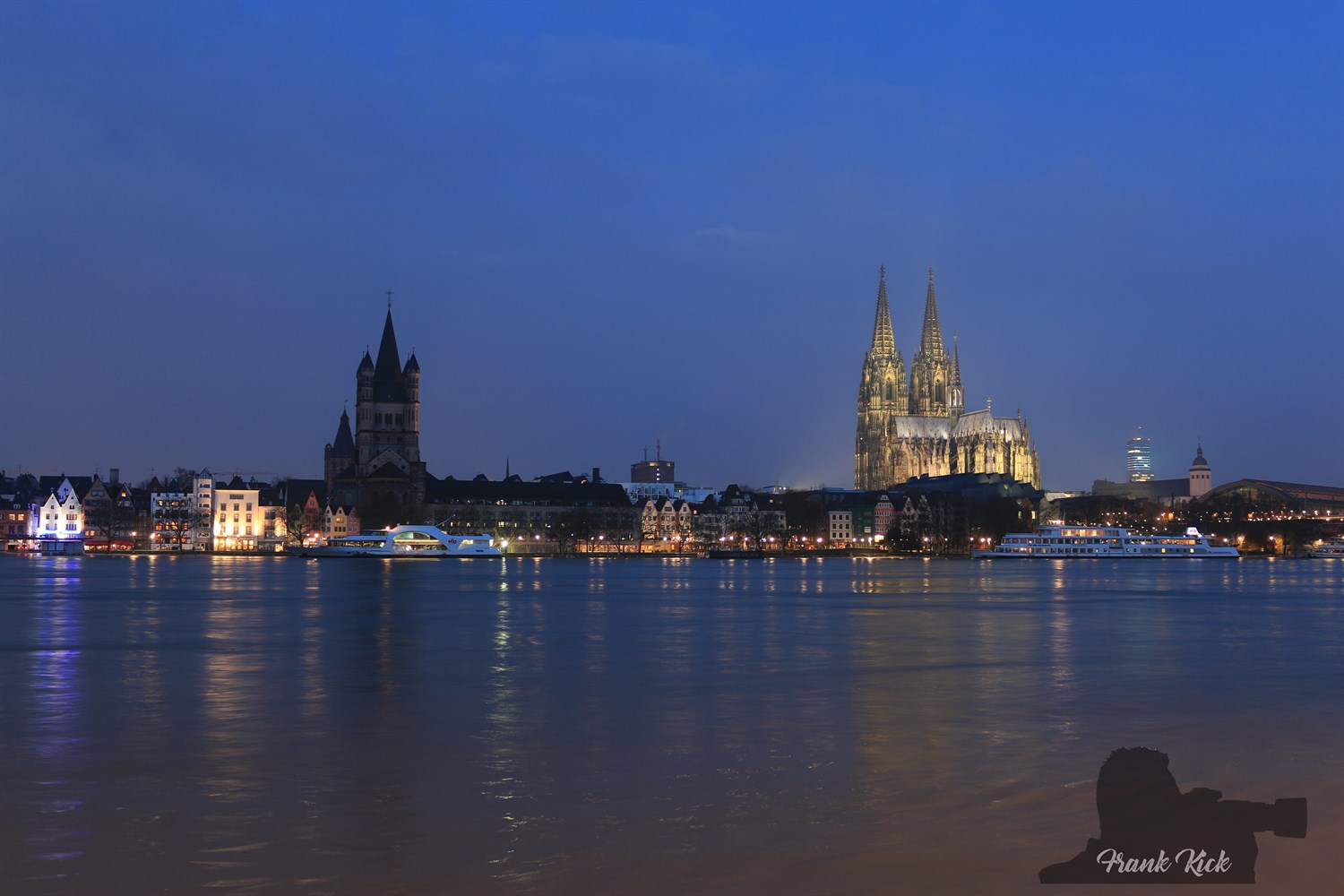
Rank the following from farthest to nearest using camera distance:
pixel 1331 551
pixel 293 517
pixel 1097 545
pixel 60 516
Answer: pixel 293 517 → pixel 1331 551 → pixel 60 516 → pixel 1097 545

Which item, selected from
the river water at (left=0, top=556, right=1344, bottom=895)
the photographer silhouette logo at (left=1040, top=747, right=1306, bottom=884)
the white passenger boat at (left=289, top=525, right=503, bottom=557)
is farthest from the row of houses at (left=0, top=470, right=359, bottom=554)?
the photographer silhouette logo at (left=1040, top=747, right=1306, bottom=884)

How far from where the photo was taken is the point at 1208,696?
22.4 metres

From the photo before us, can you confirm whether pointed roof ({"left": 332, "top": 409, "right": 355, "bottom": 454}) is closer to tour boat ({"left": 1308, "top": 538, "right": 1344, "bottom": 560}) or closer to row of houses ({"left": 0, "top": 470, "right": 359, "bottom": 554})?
row of houses ({"left": 0, "top": 470, "right": 359, "bottom": 554})

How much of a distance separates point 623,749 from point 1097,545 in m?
131

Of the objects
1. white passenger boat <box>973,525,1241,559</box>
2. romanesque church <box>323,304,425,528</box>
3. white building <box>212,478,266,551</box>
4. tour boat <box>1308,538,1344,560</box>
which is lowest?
tour boat <box>1308,538,1344,560</box>

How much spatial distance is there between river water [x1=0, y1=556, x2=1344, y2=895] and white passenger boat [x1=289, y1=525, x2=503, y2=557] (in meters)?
94.0

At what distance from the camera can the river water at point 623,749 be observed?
36.6 feet

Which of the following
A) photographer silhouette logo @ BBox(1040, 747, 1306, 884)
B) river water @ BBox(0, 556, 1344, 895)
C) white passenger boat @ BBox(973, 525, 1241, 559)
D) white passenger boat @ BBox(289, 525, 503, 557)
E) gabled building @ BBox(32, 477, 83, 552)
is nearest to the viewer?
photographer silhouette logo @ BBox(1040, 747, 1306, 884)

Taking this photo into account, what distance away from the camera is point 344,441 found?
18075cm

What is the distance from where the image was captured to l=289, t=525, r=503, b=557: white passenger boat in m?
132

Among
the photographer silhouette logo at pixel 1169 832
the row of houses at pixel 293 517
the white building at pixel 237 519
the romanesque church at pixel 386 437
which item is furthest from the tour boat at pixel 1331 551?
the photographer silhouette logo at pixel 1169 832

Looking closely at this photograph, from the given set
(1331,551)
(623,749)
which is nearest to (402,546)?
(1331,551)

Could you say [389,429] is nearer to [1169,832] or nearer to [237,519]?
[237,519]

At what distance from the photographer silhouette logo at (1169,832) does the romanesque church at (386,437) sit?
150 metres
